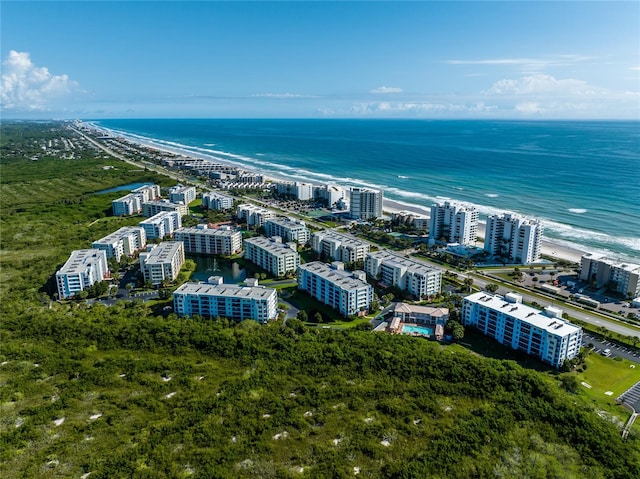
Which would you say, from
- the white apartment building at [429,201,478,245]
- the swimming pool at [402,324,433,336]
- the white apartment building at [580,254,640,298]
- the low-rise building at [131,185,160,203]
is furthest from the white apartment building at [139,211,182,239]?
the white apartment building at [580,254,640,298]

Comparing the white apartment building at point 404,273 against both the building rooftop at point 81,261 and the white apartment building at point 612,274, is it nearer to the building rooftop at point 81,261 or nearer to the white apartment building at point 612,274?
the white apartment building at point 612,274

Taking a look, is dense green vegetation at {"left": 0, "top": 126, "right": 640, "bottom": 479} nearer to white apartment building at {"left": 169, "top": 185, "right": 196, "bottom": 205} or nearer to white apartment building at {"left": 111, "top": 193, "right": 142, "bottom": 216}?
white apartment building at {"left": 111, "top": 193, "right": 142, "bottom": 216}

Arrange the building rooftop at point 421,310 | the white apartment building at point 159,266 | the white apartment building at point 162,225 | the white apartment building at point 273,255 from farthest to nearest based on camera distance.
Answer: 1. the white apartment building at point 162,225
2. the white apartment building at point 273,255
3. the white apartment building at point 159,266
4. the building rooftop at point 421,310

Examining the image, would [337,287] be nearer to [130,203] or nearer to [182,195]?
[130,203]

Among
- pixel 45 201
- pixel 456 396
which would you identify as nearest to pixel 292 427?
pixel 456 396

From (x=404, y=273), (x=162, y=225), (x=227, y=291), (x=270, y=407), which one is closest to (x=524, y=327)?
(x=404, y=273)

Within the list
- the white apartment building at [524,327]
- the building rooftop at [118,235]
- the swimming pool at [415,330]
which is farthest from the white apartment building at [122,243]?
the white apartment building at [524,327]
